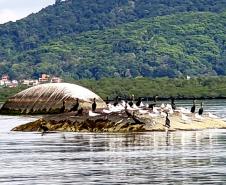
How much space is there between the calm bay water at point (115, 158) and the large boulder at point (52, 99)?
3403cm

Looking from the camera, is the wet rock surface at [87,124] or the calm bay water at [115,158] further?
the wet rock surface at [87,124]

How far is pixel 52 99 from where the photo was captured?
106188 mm

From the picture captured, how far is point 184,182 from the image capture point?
38250 mm

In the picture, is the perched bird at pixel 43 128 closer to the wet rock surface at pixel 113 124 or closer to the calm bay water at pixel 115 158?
the wet rock surface at pixel 113 124

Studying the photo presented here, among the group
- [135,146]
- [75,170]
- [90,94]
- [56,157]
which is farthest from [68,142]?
[90,94]

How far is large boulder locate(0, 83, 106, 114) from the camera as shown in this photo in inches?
4097

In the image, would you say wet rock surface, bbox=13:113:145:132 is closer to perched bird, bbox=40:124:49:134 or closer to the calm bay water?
perched bird, bbox=40:124:49:134

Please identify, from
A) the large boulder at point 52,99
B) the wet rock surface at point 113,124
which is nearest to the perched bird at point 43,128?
the wet rock surface at point 113,124

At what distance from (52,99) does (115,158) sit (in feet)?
188

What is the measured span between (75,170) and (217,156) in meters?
8.71

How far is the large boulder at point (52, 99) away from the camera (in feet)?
341

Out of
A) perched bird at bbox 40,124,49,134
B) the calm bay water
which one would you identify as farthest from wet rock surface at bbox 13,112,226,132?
the calm bay water

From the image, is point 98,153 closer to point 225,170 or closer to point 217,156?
point 217,156

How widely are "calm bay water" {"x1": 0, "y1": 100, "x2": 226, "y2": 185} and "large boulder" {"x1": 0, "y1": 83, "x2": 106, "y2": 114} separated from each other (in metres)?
34.0
